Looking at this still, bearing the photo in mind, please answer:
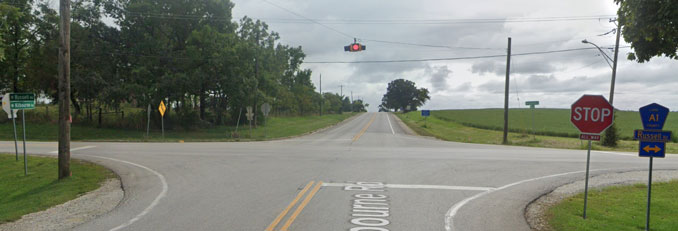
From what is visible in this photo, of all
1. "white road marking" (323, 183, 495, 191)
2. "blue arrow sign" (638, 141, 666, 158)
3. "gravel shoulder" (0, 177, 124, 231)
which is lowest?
"gravel shoulder" (0, 177, 124, 231)

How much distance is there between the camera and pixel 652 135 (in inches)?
263

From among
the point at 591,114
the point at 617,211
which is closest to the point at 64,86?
the point at 591,114

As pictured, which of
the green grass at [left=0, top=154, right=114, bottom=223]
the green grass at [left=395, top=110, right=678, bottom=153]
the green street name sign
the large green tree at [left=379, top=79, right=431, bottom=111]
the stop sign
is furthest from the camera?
the large green tree at [left=379, top=79, right=431, bottom=111]

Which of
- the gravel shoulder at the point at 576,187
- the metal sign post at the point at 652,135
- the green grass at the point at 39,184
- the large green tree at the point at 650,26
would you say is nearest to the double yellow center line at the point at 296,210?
the gravel shoulder at the point at 576,187

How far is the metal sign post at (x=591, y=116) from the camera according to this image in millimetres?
7227

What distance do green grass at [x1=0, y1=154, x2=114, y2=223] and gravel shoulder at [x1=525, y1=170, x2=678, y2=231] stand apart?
369 inches

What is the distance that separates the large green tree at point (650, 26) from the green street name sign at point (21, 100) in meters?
16.2

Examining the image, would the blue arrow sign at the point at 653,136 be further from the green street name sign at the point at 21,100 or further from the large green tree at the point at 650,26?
the green street name sign at the point at 21,100

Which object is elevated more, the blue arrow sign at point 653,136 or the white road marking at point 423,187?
the blue arrow sign at point 653,136

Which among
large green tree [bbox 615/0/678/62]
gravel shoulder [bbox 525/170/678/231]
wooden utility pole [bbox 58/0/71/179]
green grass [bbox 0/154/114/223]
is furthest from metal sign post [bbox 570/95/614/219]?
wooden utility pole [bbox 58/0/71/179]

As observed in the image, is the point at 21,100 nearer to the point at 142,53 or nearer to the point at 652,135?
the point at 652,135

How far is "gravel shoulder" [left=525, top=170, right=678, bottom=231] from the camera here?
24.5 feet

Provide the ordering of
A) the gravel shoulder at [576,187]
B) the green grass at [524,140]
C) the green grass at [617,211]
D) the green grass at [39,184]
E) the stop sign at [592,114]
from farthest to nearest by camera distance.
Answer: the green grass at [524,140] → the green grass at [39,184] → the gravel shoulder at [576,187] → the stop sign at [592,114] → the green grass at [617,211]

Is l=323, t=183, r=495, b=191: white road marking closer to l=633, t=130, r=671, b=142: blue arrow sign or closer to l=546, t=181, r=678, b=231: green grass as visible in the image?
l=546, t=181, r=678, b=231: green grass
